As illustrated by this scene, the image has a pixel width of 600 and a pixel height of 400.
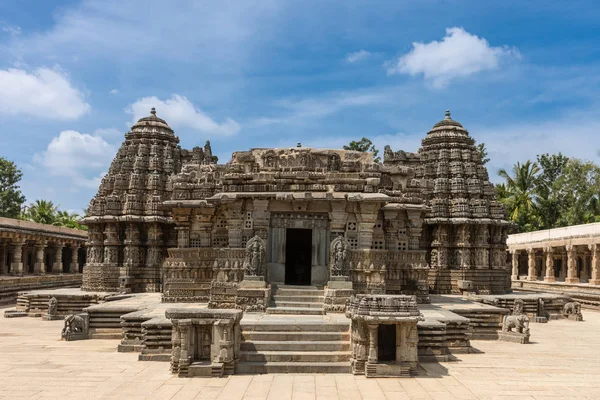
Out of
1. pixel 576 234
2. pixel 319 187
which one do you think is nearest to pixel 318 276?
pixel 319 187

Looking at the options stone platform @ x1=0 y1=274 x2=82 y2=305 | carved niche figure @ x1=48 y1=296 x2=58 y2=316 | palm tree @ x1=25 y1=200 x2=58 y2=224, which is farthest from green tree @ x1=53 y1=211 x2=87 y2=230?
carved niche figure @ x1=48 y1=296 x2=58 y2=316

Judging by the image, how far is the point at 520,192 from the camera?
140 feet

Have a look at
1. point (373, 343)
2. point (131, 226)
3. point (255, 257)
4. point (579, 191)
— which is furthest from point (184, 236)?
point (579, 191)

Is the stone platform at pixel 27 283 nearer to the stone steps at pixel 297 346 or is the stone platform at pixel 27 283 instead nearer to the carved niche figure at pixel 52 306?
the carved niche figure at pixel 52 306

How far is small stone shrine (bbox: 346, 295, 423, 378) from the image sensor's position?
10.4 m

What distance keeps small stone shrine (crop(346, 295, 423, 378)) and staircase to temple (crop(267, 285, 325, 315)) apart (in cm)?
305

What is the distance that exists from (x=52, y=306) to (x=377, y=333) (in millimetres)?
14294

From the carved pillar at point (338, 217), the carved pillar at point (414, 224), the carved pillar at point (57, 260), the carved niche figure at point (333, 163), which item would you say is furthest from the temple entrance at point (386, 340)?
the carved pillar at point (57, 260)

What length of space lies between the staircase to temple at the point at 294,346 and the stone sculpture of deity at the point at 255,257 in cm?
214

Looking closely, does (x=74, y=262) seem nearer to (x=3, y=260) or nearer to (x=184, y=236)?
(x=3, y=260)

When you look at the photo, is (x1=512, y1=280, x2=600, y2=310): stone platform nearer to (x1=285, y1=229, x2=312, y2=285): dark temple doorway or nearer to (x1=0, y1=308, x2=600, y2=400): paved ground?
(x1=285, y1=229, x2=312, y2=285): dark temple doorway

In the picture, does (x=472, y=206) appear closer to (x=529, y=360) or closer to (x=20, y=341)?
(x=529, y=360)

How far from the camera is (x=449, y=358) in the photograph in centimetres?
1198

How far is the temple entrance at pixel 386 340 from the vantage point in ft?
36.7
